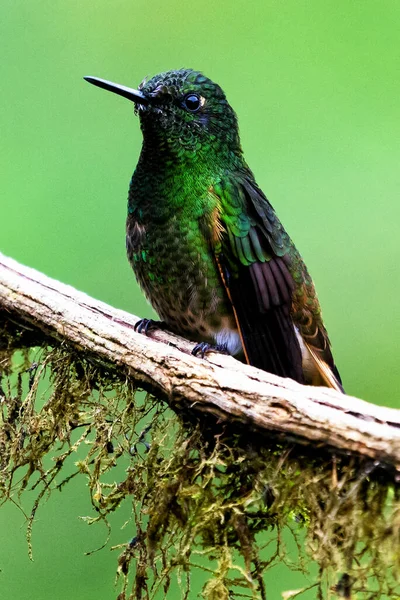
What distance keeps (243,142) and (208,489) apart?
315 cm

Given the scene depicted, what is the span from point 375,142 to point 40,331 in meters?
2.94

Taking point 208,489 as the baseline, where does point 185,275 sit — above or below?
above

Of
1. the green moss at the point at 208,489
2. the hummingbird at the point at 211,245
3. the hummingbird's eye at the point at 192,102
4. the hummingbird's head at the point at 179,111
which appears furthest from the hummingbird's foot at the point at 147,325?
the hummingbird's eye at the point at 192,102

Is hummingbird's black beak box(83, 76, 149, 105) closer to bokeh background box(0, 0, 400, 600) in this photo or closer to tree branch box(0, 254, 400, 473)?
tree branch box(0, 254, 400, 473)

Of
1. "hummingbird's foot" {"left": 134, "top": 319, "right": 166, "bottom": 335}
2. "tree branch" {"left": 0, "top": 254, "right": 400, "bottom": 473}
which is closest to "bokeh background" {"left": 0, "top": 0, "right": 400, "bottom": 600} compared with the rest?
"hummingbird's foot" {"left": 134, "top": 319, "right": 166, "bottom": 335}

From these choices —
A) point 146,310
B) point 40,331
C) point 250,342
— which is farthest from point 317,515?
point 146,310

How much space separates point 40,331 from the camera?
288cm

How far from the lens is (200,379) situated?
229cm

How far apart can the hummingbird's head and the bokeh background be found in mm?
1217

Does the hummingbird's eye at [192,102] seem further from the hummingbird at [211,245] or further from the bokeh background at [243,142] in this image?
the bokeh background at [243,142]

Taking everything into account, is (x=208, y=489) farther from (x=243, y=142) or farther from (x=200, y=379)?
(x=243, y=142)

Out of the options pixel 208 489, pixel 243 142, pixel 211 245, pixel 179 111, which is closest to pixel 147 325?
pixel 211 245

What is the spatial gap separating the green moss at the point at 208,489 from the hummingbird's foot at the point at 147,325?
0.29 meters

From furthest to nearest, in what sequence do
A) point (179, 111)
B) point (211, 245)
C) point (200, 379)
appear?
point (179, 111), point (211, 245), point (200, 379)
